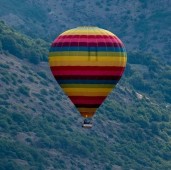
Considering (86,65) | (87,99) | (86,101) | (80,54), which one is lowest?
(86,101)

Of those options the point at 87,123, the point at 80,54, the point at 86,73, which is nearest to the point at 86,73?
the point at 86,73

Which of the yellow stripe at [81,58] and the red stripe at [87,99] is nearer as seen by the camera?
the yellow stripe at [81,58]

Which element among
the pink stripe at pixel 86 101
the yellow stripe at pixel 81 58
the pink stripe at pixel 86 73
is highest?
the yellow stripe at pixel 81 58

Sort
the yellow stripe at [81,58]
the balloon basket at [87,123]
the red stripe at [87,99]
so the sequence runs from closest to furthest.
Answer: the balloon basket at [87,123]
the yellow stripe at [81,58]
the red stripe at [87,99]

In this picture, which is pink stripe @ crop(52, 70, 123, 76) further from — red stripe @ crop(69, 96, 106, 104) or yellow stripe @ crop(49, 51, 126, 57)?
red stripe @ crop(69, 96, 106, 104)

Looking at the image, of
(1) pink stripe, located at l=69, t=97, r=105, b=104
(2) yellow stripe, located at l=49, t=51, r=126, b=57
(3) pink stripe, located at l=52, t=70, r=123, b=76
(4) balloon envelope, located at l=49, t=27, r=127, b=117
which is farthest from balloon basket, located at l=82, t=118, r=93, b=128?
(2) yellow stripe, located at l=49, t=51, r=126, b=57

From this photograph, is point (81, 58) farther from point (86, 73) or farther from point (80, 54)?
point (86, 73)

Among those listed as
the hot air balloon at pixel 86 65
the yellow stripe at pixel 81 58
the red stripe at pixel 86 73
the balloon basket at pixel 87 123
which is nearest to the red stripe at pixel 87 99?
the hot air balloon at pixel 86 65

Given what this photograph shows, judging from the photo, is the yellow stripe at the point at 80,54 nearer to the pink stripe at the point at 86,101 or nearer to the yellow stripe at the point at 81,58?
the yellow stripe at the point at 81,58
